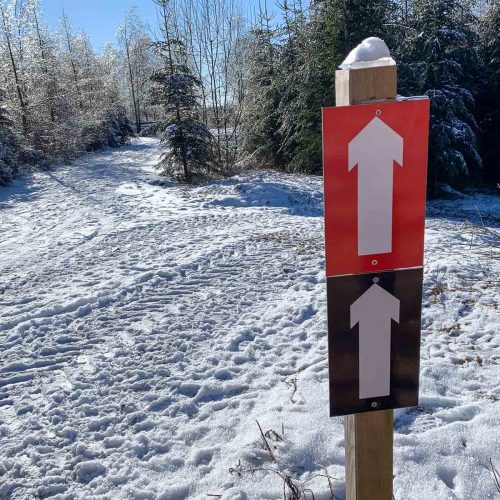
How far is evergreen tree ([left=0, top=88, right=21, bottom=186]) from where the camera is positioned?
1373cm

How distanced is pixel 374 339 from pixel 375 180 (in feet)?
1.61

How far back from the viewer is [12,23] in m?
23.2

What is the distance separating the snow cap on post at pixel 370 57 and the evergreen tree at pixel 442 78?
506 inches

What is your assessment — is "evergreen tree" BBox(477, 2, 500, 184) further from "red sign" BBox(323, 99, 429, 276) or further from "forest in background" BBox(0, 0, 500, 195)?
"red sign" BBox(323, 99, 429, 276)

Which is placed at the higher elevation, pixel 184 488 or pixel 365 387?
pixel 365 387

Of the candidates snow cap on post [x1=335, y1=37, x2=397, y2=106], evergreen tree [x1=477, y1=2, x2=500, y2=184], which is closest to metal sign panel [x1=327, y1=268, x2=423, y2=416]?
snow cap on post [x1=335, y1=37, x2=397, y2=106]

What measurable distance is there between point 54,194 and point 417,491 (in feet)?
39.0

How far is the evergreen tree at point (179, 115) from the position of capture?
12.8m

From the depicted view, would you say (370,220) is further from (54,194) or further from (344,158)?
(54,194)

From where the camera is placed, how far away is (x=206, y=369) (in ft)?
12.2

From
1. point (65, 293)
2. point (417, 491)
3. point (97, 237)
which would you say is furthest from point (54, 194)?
point (417, 491)

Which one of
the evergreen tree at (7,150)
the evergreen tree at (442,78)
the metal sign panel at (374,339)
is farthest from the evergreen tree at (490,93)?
the metal sign panel at (374,339)

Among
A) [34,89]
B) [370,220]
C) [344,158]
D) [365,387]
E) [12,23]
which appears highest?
[12,23]

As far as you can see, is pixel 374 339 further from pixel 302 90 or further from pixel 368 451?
pixel 302 90
